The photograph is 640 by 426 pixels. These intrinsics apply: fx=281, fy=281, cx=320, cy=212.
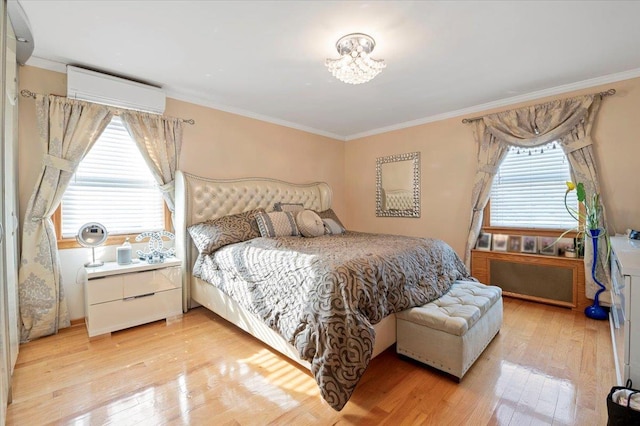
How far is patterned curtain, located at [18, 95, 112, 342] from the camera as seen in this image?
241cm

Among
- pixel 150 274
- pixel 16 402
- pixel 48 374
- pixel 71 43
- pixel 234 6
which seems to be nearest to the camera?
pixel 16 402

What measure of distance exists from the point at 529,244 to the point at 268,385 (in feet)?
11.2

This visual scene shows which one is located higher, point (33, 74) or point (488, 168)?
point (33, 74)

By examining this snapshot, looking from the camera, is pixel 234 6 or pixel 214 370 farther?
pixel 214 370

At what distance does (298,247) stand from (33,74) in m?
2.82

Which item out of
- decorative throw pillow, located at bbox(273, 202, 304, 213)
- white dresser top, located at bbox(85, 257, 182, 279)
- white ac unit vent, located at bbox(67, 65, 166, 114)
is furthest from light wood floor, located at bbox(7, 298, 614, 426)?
white ac unit vent, located at bbox(67, 65, 166, 114)

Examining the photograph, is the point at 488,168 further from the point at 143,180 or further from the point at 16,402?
the point at 16,402

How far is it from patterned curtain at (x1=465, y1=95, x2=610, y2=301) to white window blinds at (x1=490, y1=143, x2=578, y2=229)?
179mm

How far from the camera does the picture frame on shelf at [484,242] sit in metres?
3.72

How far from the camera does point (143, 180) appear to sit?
3139mm

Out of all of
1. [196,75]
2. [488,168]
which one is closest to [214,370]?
[196,75]

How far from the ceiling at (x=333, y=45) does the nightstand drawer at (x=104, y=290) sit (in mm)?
1974

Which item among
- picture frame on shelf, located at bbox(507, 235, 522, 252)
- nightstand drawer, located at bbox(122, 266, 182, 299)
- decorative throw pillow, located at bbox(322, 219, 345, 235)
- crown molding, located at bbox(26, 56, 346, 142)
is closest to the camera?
crown molding, located at bbox(26, 56, 346, 142)

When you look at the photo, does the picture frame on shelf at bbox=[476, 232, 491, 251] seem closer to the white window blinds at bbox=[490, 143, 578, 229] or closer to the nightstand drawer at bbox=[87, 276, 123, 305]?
the white window blinds at bbox=[490, 143, 578, 229]
